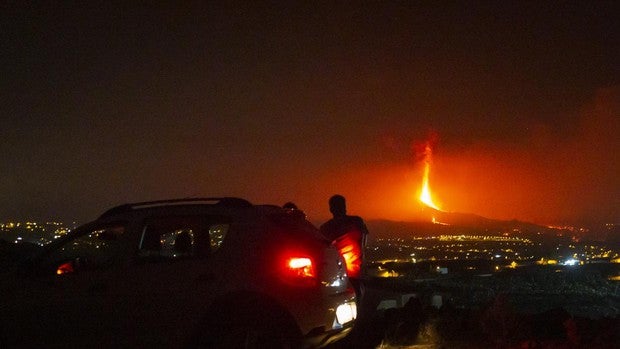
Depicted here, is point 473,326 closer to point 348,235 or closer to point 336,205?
point 348,235

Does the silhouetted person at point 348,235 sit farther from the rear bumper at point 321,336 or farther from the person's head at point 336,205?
the rear bumper at point 321,336

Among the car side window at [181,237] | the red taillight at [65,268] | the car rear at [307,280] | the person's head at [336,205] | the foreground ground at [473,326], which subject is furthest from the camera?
the person's head at [336,205]

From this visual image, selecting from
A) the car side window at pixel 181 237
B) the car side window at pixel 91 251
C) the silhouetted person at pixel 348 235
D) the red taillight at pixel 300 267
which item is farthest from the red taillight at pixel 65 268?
the silhouetted person at pixel 348 235

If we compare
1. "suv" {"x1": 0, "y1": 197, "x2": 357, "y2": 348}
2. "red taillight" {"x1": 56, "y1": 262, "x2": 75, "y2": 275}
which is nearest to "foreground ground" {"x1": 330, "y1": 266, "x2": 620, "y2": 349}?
"suv" {"x1": 0, "y1": 197, "x2": 357, "y2": 348}

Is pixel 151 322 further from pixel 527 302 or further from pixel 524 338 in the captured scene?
pixel 527 302

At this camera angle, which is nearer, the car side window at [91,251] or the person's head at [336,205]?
the car side window at [91,251]

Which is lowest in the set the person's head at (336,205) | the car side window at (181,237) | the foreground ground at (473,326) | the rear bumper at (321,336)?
the foreground ground at (473,326)

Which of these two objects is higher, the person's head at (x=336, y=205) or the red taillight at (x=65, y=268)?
the person's head at (x=336, y=205)
